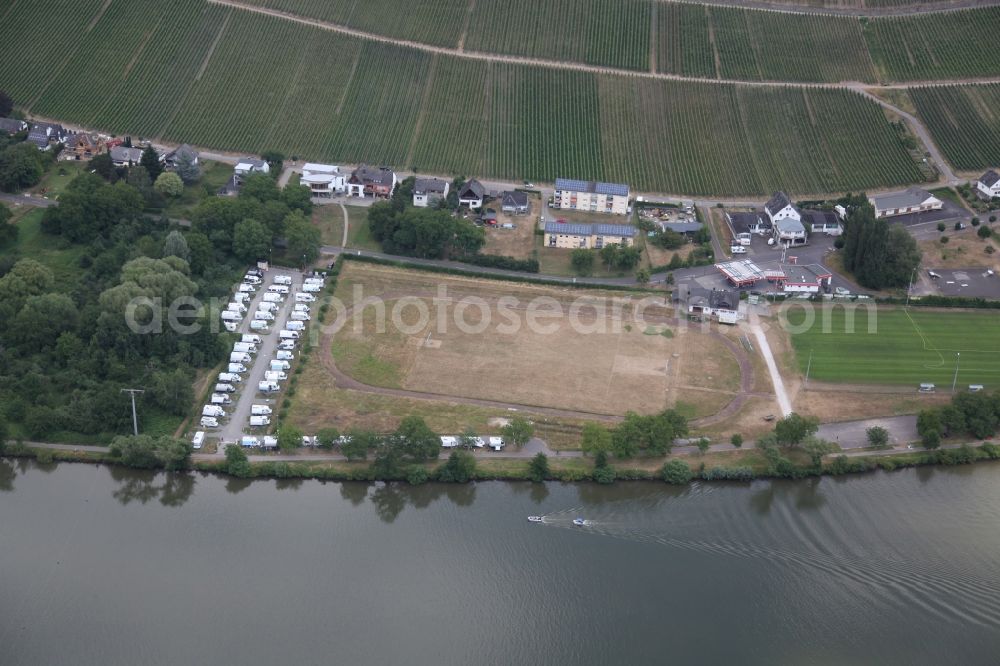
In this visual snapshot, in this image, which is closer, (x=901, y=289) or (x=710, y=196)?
(x=901, y=289)

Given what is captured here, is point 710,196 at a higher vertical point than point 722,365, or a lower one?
higher

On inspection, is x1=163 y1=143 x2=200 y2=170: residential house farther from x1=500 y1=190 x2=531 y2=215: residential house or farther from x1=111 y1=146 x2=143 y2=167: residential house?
x1=500 y1=190 x2=531 y2=215: residential house

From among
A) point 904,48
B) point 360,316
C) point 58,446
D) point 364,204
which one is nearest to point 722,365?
point 360,316

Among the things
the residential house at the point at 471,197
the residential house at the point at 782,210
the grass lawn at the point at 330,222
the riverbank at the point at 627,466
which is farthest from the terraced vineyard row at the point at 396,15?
the riverbank at the point at 627,466

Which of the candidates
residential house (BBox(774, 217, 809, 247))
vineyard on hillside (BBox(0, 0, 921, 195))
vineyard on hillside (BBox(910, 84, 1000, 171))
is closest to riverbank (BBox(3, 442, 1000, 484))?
residential house (BBox(774, 217, 809, 247))

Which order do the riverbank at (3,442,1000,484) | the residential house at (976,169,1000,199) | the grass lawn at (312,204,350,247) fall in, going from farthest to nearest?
the residential house at (976,169,1000,199) → the grass lawn at (312,204,350,247) → the riverbank at (3,442,1000,484)

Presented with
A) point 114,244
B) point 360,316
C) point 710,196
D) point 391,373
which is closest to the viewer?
point 391,373

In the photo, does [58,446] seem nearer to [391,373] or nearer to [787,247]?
[391,373]
